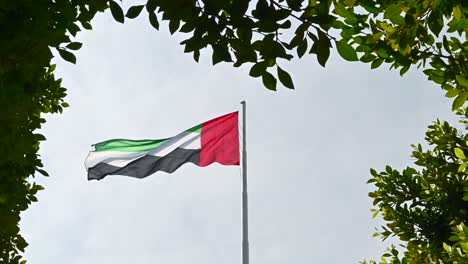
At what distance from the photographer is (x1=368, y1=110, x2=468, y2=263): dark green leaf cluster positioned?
8133mm

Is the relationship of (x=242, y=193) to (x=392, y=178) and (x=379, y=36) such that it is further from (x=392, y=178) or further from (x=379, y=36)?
(x=379, y=36)

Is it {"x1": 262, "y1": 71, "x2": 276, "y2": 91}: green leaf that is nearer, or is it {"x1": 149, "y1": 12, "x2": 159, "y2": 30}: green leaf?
{"x1": 262, "y1": 71, "x2": 276, "y2": 91}: green leaf

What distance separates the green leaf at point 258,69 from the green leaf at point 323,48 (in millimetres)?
294

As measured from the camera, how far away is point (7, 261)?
21.7 feet

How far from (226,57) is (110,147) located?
10.3 m

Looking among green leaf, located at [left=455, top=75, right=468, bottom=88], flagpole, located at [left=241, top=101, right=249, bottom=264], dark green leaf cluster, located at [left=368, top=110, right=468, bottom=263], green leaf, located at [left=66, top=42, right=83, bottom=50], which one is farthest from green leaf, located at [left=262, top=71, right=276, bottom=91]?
flagpole, located at [left=241, top=101, right=249, bottom=264]

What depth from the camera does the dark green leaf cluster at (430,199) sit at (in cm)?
813

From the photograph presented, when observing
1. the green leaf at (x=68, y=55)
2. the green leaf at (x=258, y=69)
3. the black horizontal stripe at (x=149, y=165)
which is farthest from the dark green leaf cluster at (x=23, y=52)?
the black horizontal stripe at (x=149, y=165)

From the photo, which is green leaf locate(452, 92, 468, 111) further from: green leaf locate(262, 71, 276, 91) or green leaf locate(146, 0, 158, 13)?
green leaf locate(146, 0, 158, 13)

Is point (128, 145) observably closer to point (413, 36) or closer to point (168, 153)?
point (168, 153)

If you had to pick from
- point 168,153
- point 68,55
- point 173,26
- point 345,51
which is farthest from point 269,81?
point 168,153

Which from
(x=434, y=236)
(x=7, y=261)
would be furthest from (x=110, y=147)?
(x=434, y=236)

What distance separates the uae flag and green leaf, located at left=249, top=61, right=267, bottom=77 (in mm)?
9386

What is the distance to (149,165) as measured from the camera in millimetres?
12805
